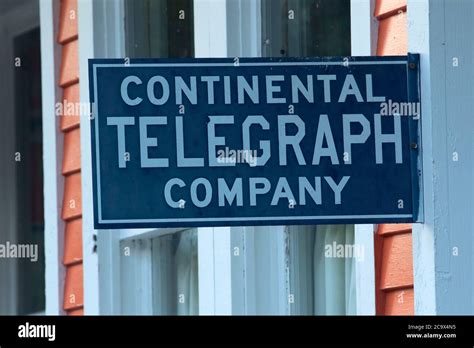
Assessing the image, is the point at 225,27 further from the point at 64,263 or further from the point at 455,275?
the point at 64,263

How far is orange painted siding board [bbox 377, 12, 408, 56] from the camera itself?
12.9 ft

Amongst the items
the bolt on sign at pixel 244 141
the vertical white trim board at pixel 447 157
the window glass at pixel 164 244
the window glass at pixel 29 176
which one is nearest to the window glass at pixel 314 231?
the window glass at pixel 164 244

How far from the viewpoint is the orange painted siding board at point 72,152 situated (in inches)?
237

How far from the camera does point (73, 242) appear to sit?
606 centimetres

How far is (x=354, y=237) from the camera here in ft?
14.0

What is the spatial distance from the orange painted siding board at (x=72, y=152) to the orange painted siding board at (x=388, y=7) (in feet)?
7.19

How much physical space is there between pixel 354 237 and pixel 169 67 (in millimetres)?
1068

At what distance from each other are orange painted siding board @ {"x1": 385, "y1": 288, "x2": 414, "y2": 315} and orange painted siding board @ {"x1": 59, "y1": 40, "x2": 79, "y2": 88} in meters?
A: 2.43

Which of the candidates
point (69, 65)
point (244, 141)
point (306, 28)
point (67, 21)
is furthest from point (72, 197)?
point (244, 141)

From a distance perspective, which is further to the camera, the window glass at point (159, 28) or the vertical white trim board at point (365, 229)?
the window glass at point (159, 28)

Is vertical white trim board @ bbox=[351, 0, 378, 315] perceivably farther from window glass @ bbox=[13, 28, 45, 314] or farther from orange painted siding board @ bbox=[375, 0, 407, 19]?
window glass @ bbox=[13, 28, 45, 314]

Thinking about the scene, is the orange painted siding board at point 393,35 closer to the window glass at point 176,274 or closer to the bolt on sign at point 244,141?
the bolt on sign at point 244,141

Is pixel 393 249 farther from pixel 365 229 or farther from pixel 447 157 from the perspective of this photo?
pixel 447 157
